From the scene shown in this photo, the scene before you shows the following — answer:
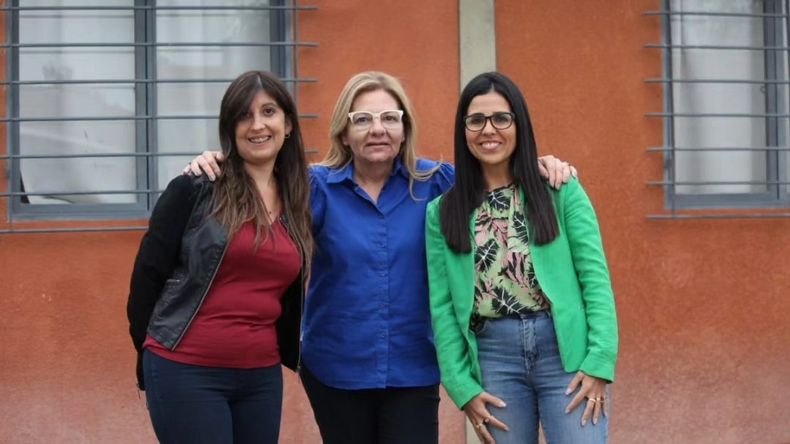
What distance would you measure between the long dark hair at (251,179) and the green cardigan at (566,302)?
489mm

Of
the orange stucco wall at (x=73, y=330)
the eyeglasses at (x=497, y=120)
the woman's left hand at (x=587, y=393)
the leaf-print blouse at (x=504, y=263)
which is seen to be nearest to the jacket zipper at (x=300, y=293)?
the leaf-print blouse at (x=504, y=263)

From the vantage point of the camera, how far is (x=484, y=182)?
3.72 metres

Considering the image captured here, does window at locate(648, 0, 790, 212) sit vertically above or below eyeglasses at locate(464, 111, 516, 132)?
above

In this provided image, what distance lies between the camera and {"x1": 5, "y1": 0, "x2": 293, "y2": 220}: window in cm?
608

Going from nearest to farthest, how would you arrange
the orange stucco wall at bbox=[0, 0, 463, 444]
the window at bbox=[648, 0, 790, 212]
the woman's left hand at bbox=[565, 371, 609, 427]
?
1. the woman's left hand at bbox=[565, 371, 609, 427]
2. the orange stucco wall at bbox=[0, 0, 463, 444]
3. the window at bbox=[648, 0, 790, 212]

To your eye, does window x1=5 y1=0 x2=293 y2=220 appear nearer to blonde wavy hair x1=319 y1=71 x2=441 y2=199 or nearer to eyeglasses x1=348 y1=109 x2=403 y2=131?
blonde wavy hair x1=319 y1=71 x2=441 y2=199

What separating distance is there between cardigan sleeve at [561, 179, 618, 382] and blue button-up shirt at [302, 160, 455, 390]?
0.60 m

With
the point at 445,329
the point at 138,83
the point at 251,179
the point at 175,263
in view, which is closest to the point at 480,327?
the point at 445,329

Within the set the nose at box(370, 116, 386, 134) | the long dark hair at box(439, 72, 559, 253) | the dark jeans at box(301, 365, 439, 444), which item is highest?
the nose at box(370, 116, 386, 134)

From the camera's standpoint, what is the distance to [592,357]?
11.5 ft

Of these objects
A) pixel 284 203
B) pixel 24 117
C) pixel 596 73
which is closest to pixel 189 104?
pixel 24 117

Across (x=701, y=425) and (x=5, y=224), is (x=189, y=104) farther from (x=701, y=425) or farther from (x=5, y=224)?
(x=701, y=425)

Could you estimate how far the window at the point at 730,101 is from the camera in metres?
6.60

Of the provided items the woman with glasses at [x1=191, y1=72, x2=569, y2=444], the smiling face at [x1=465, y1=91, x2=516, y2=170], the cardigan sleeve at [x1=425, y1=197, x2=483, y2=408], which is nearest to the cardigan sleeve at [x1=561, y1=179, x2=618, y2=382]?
the smiling face at [x1=465, y1=91, x2=516, y2=170]
